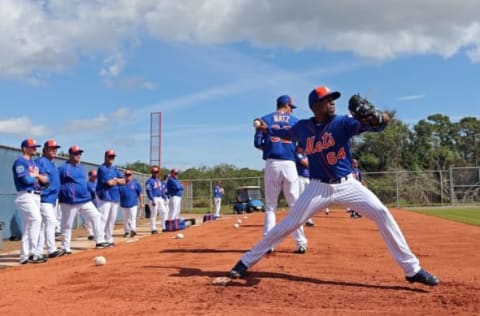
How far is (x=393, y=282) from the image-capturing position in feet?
17.9

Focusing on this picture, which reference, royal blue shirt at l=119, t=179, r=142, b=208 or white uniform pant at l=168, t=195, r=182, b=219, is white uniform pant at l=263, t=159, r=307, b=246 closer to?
royal blue shirt at l=119, t=179, r=142, b=208

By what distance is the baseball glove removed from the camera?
4941 millimetres

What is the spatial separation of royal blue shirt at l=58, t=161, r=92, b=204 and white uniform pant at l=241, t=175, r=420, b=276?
6.06m

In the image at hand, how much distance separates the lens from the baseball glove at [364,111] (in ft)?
16.2

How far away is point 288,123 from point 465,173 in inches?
1281

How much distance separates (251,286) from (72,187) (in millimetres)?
6508

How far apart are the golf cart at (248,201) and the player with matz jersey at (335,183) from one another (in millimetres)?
28508

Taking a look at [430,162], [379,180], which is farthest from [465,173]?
[430,162]

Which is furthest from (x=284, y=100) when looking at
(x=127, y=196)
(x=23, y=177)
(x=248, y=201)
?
(x=248, y=201)

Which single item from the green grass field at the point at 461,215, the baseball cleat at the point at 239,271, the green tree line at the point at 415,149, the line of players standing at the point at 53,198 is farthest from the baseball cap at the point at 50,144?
the green tree line at the point at 415,149

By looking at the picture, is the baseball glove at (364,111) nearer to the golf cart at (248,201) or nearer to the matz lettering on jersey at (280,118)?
the matz lettering on jersey at (280,118)

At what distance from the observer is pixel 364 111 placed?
16.3 feet

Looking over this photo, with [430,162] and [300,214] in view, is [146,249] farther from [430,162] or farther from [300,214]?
[430,162]

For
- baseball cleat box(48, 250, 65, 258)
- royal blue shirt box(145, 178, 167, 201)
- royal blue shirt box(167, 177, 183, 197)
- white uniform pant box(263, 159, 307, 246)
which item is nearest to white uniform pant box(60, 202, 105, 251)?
baseball cleat box(48, 250, 65, 258)
